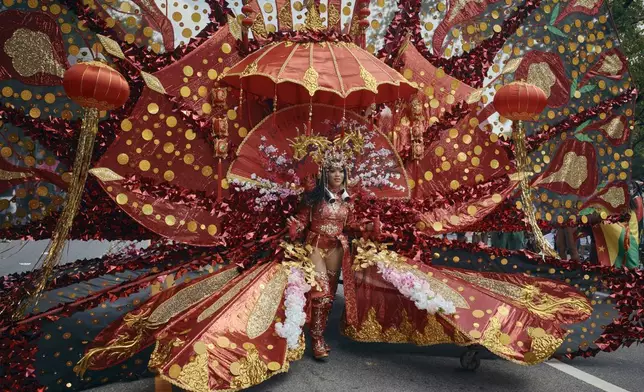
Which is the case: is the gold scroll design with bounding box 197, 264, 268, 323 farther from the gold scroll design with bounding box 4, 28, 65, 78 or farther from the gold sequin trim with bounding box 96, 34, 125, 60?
the gold scroll design with bounding box 4, 28, 65, 78

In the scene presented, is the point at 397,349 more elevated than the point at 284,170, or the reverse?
the point at 284,170

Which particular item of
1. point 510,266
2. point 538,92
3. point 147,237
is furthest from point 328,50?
point 510,266

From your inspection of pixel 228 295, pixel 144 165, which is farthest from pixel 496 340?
pixel 144 165

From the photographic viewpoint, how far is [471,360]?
4.12 m

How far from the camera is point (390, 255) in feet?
14.2

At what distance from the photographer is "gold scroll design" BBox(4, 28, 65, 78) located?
3.66 metres

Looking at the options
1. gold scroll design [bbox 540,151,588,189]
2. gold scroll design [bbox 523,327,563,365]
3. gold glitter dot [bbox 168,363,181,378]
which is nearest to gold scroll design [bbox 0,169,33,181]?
gold glitter dot [bbox 168,363,181,378]

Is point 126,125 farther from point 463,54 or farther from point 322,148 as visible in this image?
point 463,54

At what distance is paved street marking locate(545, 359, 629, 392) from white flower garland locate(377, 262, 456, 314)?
1.22 m

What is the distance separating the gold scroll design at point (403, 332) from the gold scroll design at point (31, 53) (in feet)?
10.6

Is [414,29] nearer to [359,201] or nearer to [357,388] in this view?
[359,201]

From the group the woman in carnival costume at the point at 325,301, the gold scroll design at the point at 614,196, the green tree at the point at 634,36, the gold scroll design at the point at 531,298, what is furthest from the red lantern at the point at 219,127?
the green tree at the point at 634,36

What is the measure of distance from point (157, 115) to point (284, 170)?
124 cm

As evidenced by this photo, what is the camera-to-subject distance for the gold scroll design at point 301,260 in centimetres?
416
